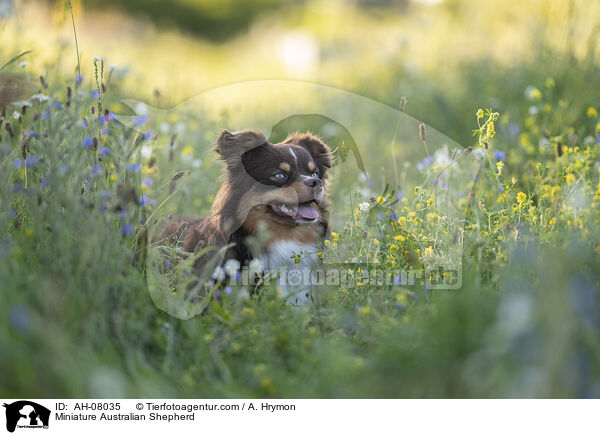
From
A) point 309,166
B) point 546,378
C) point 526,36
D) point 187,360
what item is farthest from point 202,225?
point 526,36

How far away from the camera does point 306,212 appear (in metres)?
3.35

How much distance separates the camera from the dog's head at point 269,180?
3223 millimetres

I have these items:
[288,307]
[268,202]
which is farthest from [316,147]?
[288,307]

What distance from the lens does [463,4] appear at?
831 centimetres

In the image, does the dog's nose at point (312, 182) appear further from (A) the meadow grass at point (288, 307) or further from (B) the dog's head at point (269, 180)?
(A) the meadow grass at point (288, 307)

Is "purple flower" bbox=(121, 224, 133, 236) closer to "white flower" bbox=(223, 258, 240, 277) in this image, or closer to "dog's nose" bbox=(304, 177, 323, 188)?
"white flower" bbox=(223, 258, 240, 277)

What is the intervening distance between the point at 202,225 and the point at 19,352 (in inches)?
67.4

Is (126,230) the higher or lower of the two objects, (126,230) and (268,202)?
the lower
